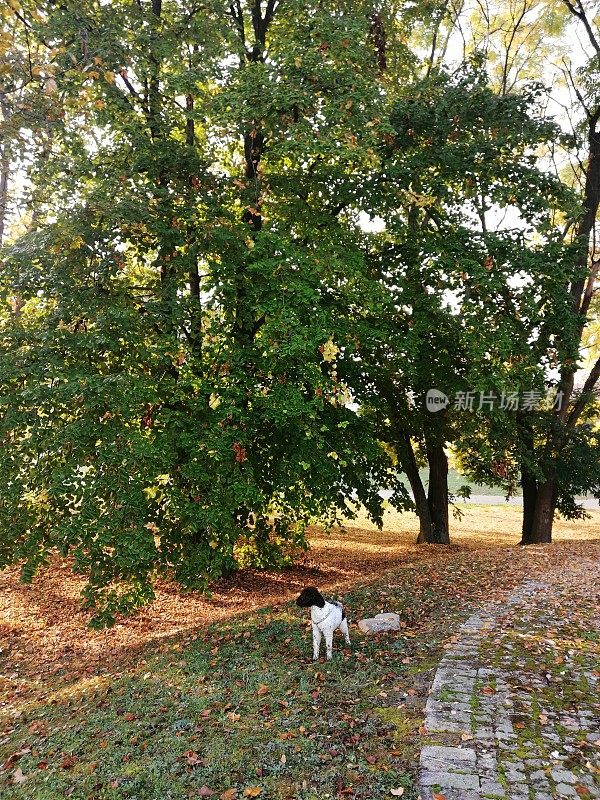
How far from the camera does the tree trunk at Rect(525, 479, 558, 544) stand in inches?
661

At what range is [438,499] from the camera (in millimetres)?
18266

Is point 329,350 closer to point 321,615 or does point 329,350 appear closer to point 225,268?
point 225,268

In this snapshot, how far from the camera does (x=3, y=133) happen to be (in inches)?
284

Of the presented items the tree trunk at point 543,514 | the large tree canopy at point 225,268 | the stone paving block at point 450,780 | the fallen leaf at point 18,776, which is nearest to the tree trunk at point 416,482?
the tree trunk at point 543,514

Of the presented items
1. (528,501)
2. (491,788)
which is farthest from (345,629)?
(528,501)

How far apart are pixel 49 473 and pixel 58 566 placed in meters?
7.98

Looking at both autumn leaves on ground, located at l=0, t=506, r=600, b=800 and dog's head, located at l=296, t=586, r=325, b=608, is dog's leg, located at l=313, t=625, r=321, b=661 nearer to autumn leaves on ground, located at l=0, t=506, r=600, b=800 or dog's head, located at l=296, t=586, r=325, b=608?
autumn leaves on ground, located at l=0, t=506, r=600, b=800

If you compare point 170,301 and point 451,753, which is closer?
point 451,753

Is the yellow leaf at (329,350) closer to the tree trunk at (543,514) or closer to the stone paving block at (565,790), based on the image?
the stone paving block at (565,790)

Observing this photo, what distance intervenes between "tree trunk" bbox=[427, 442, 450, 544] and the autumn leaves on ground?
477cm

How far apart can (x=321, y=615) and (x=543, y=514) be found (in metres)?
11.8

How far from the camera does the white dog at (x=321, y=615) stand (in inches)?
278

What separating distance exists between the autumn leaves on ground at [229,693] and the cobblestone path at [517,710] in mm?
270

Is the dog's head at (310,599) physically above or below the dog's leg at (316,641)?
above
